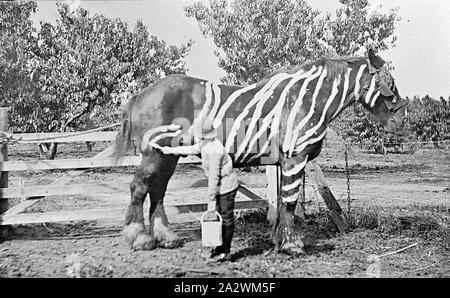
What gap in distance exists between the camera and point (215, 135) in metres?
4.46

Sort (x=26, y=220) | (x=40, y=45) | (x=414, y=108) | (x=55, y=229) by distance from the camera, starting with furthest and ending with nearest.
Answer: (x=414, y=108), (x=40, y=45), (x=55, y=229), (x=26, y=220)

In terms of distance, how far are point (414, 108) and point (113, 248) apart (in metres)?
19.0

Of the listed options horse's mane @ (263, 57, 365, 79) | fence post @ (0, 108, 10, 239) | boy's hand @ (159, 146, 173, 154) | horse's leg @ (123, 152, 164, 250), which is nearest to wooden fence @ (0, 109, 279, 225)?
fence post @ (0, 108, 10, 239)

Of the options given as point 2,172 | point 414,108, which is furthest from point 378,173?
point 2,172

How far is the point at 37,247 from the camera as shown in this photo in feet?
17.3

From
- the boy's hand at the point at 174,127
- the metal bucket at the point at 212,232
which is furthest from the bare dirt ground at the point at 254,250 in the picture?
the boy's hand at the point at 174,127

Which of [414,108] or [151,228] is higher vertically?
[414,108]

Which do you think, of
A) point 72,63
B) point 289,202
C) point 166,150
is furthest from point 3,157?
point 289,202

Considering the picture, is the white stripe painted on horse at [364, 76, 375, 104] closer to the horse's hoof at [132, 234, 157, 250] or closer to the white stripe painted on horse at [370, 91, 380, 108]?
the white stripe painted on horse at [370, 91, 380, 108]

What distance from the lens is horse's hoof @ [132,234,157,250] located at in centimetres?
481

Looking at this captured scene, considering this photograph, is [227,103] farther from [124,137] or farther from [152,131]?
A: [124,137]

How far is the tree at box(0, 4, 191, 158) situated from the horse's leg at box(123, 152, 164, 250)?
266 cm

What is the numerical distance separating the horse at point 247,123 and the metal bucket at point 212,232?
89cm
